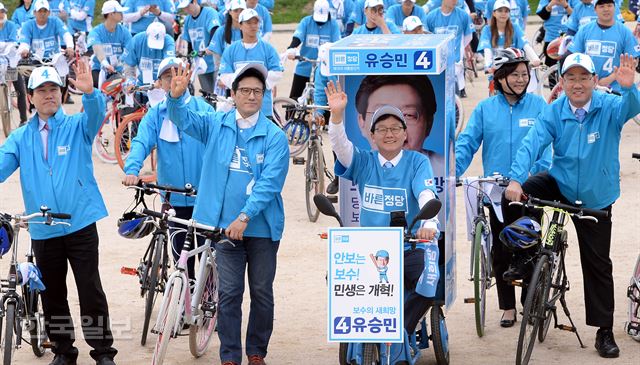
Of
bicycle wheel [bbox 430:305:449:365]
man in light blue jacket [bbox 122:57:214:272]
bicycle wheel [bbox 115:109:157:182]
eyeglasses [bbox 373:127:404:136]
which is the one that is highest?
eyeglasses [bbox 373:127:404:136]

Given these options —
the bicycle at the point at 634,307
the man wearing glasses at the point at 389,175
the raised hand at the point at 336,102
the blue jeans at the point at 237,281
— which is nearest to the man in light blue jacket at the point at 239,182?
the blue jeans at the point at 237,281

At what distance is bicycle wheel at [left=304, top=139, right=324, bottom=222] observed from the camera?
1364cm

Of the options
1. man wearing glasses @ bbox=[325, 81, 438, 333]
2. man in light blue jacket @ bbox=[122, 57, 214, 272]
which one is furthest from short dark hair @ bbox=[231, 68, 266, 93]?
man in light blue jacket @ bbox=[122, 57, 214, 272]

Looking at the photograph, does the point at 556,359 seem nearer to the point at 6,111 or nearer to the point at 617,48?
the point at 617,48

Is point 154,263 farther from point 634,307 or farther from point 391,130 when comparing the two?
point 634,307

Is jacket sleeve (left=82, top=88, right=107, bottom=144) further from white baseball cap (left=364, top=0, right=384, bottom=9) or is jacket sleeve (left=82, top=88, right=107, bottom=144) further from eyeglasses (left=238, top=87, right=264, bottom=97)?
white baseball cap (left=364, top=0, right=384, bottom=9)

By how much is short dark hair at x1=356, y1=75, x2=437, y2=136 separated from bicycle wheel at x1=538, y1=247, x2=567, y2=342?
4.19 feet

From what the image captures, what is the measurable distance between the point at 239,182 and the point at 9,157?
1487 mm

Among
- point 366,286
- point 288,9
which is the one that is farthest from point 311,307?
point 288,9

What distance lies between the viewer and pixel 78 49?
71.5 feet

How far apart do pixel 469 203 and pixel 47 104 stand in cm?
325

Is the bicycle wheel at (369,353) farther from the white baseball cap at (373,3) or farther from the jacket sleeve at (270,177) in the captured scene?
the white baseball cap at (373,3)

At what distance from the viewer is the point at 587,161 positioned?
349 inches

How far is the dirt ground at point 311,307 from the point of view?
925cm
